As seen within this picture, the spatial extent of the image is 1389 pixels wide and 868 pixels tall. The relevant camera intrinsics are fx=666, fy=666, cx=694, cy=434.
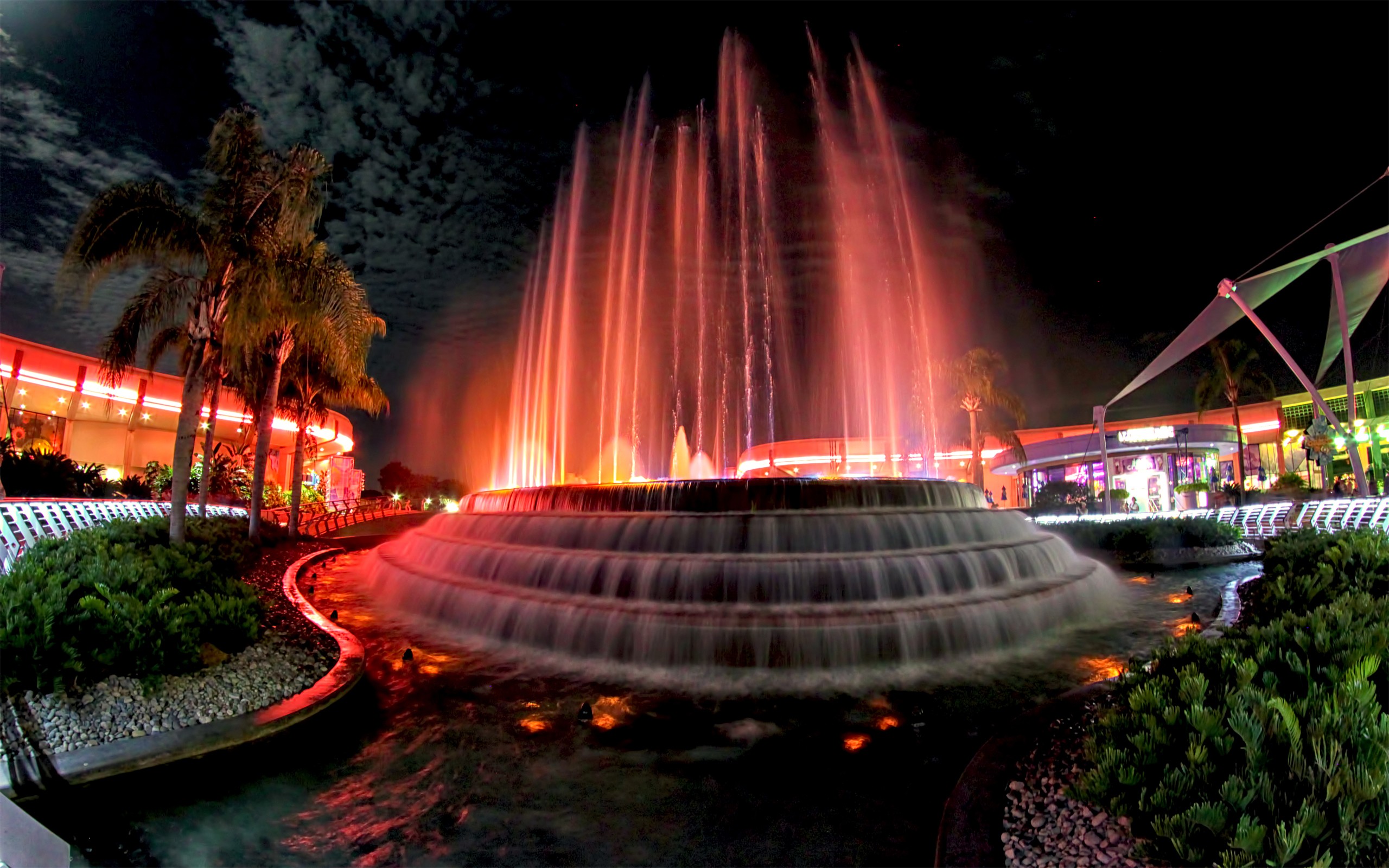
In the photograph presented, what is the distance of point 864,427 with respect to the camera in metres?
59.8

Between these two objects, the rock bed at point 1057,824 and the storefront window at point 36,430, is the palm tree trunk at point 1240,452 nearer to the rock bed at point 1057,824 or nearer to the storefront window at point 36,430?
the rock bed at point 1057,824

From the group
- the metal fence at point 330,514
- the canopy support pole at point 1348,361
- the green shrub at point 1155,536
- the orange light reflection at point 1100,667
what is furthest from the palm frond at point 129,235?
the canopy support pole at point 1348,361

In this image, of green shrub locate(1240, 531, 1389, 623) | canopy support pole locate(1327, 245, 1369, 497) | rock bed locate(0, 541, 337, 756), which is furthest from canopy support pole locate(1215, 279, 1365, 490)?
rock bed locate(0, 541, 337, 756)

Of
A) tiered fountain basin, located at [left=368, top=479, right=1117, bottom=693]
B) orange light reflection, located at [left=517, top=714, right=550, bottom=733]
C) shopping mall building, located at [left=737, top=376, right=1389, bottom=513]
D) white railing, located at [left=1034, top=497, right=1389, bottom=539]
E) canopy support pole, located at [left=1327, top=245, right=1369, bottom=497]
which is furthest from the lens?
shopping mall building, located at [left=737, top=376, right=1389, bottom=513]

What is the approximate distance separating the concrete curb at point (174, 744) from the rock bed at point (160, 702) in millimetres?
120

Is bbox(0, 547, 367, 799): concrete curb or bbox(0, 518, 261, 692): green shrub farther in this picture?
bbox(0, 518, 261, 692): green shrub

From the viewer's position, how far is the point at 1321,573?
7.32m

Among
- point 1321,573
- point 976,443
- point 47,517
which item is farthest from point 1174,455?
point 47,517

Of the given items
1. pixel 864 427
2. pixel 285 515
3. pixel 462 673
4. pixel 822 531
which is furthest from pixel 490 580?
pixel 864 427

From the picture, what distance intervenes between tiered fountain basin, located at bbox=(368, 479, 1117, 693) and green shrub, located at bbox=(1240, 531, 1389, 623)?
2.84m

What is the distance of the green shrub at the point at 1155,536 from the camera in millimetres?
19312

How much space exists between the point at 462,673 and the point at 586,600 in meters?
2.23

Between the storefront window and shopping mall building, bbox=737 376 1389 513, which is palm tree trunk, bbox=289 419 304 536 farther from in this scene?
shopping mall building, bbox=737 376 1389 513

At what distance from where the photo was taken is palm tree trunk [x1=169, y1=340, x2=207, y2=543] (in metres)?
13.2
